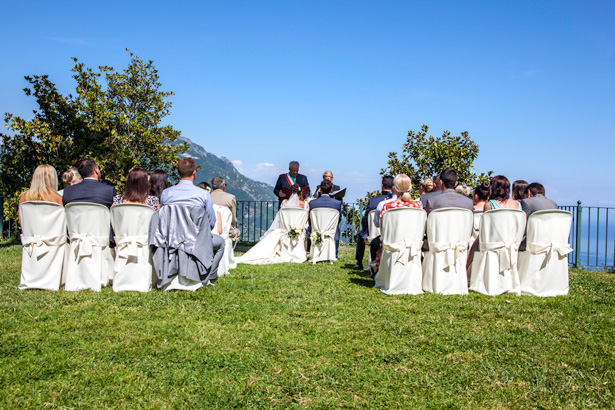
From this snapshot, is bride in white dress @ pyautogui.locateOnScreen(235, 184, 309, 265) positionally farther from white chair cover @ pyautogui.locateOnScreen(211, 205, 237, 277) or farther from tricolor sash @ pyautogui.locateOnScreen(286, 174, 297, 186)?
tricolor sash @ pyautogui.locateOnScreen(286, 174, 297, 186)

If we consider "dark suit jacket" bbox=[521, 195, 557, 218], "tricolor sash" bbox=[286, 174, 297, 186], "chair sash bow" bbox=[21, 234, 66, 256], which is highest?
"tricolor sash" bbox=[286, 174, 297, 186]

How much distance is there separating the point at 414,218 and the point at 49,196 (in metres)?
4.78

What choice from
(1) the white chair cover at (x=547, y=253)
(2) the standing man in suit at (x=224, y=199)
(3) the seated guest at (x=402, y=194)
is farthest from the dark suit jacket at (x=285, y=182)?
(1) the white chair cover at (x=547, y=253)

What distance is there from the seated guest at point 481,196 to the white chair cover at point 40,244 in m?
5.80

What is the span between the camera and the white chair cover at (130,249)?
19.4 feet

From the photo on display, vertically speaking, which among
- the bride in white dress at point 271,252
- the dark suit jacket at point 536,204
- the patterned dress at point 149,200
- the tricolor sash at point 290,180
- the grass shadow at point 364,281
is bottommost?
the grass shadow at point 364,281

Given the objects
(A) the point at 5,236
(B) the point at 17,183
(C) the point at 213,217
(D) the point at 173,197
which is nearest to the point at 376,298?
(C) the point at 213,217

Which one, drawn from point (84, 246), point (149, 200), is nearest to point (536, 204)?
point (149, 200)

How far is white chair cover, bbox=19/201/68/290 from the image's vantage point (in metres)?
Answer: 5.98

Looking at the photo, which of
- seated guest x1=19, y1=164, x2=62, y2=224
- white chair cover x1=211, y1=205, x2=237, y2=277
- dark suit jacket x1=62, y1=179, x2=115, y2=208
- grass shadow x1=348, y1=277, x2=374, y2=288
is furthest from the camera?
white chair cover x1=211, y1=205, x2=237, y2=277

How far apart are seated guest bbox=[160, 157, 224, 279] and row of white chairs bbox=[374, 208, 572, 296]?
230 cm

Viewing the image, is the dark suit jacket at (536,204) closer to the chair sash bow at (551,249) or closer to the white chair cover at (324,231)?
the chair sash bow at (551,249)

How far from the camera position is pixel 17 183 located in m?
12.6

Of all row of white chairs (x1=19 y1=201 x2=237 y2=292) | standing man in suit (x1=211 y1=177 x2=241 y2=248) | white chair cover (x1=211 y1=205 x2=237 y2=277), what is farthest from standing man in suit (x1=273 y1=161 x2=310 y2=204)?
row of white chairs (x1=19 y1=201 x2=237 y2=292)
